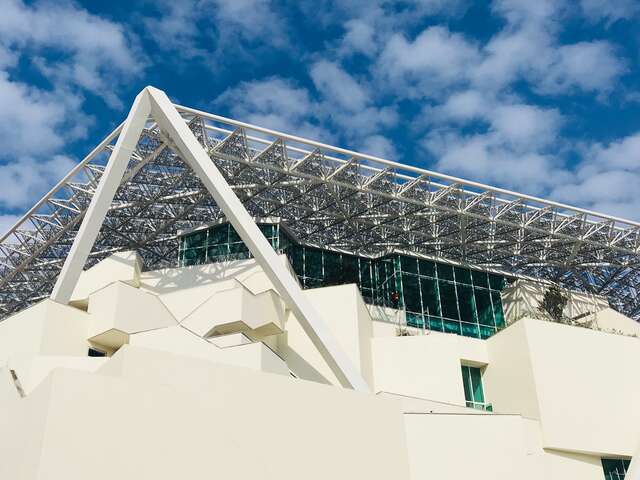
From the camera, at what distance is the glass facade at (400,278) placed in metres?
37.3

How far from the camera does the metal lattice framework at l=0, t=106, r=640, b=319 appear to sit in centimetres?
3353

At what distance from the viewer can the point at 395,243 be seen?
133ft

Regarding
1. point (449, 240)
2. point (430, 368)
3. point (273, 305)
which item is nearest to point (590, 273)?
point (449, 240)

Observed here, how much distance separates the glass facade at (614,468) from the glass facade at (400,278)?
1211 centimetres

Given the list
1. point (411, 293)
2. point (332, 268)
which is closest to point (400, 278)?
point (411, 293)

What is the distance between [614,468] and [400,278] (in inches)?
612

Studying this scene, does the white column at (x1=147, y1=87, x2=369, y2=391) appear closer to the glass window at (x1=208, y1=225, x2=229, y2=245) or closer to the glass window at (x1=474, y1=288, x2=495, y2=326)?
the glass window at (x1=208, y1=225, x2=229, y2=245)

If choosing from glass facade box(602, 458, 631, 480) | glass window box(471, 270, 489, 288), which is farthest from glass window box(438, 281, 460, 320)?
glass facade box(602, 458, 631, 480)

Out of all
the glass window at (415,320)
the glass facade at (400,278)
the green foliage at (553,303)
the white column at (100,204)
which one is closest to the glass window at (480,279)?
the glass facade at (400,278)

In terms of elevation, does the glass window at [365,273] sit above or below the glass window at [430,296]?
above

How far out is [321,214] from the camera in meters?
38.4

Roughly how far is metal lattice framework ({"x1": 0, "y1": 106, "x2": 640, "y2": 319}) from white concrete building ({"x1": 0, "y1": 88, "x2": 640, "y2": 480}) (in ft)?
0.59

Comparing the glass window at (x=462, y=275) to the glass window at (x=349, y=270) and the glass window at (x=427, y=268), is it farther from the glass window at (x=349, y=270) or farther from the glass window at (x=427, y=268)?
the glass window at (x=349, y=270)

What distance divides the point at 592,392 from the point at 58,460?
21888 mm
